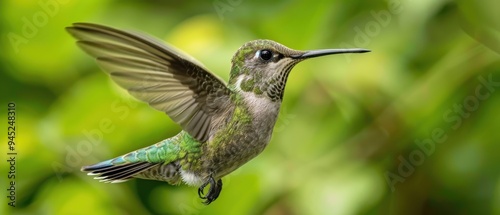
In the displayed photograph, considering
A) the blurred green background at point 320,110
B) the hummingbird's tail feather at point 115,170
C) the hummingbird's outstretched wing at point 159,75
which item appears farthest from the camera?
the blurred green background at point 320,110

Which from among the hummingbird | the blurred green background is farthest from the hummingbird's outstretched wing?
the blurred green background

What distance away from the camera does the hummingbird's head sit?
565 millimetres

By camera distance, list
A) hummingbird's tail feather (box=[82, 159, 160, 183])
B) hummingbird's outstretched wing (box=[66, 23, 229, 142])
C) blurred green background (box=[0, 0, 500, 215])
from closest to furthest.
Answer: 1. hummingbird's outstretched wing (box=[66, 23, 229, 142])
2. hummingbird's tail feather (box=[82, 159, 160, 183])
3. blurred green background (box=[0, 0, 500, 215])

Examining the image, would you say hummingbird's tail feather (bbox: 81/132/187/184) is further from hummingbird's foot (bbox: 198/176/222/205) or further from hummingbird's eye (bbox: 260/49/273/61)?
hummingbird's eye (bbox: 260/49/273/61)

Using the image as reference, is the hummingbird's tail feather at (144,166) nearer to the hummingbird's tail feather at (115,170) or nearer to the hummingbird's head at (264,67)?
the hummingbird's tail feather at (115,170)

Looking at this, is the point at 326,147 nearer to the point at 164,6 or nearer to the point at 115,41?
the point at 164,6

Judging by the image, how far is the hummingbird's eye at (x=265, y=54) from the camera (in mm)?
582

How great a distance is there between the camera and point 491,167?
1.62 metres

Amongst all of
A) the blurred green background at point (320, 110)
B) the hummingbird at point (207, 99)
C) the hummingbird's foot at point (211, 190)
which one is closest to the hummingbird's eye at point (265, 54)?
the hummingbird at point (207, 99)

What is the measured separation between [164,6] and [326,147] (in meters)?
0.41

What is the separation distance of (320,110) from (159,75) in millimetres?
769

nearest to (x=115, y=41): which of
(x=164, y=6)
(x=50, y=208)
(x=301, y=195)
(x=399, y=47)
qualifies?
(x=164, y=6)

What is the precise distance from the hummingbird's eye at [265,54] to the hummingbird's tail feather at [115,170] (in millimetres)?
152

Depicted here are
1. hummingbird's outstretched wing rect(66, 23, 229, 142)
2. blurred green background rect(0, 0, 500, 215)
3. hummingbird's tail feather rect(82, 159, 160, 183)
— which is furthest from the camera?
blurred green background rect(0, 0, 500, 215)
